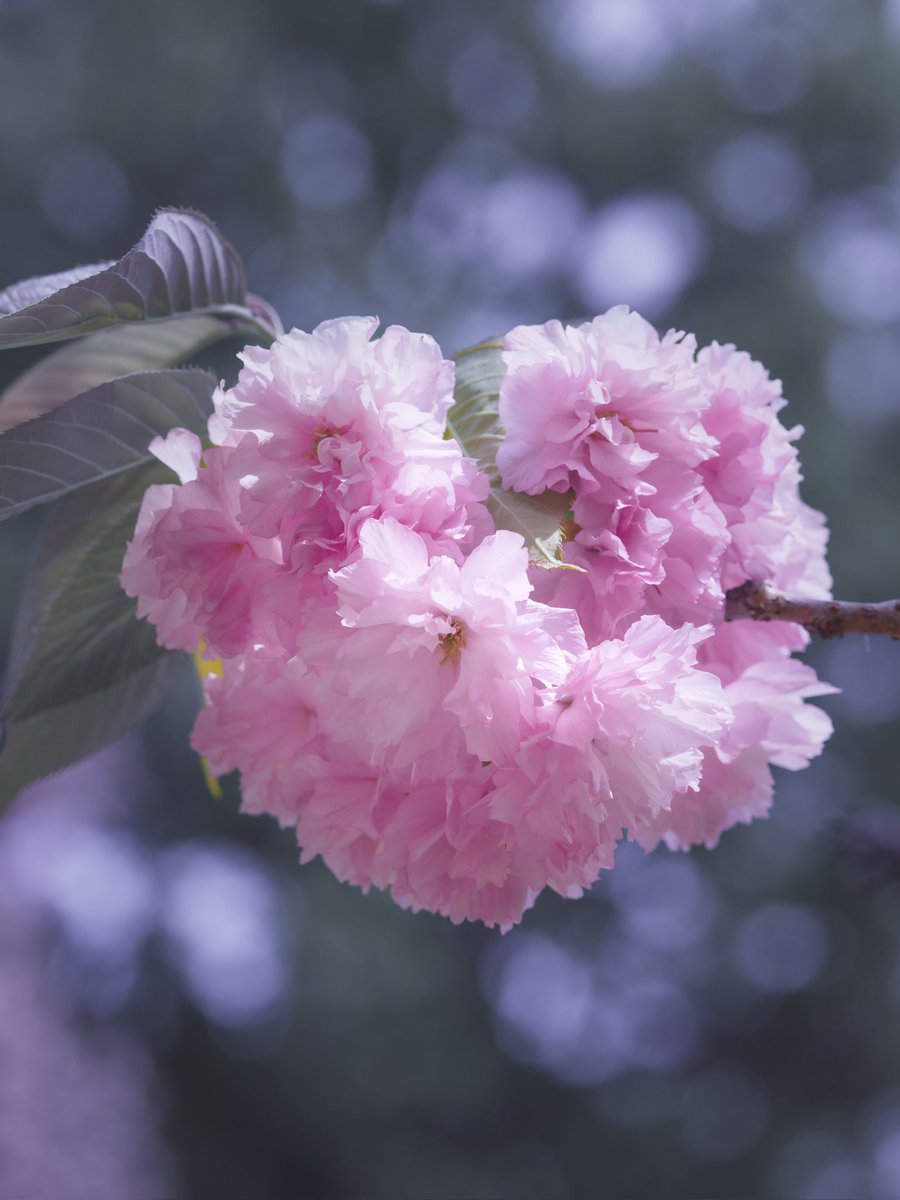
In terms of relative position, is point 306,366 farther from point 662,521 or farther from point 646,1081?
point 646,1081

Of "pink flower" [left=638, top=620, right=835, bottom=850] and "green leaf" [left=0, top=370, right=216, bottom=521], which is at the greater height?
"green leaf" [left=0, top=370, right=216, bottom=521]

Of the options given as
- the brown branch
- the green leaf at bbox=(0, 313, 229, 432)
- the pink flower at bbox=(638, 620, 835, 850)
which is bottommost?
the pink flower at bbox=(638, 620, 835, 850)

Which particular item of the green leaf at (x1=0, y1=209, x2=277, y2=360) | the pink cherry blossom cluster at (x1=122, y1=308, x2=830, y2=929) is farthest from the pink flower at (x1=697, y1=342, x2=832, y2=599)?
the green leaf at (x1=0, y1=209, x2=277, y2=360)

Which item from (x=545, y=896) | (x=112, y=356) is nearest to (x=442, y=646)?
(x=112, y=356)

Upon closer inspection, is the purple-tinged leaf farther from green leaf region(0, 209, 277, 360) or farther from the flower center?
the flower center

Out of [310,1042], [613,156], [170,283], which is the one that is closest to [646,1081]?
[310,1042]

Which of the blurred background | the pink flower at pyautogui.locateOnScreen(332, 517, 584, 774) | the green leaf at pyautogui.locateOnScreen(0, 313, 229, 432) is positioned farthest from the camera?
the blurred background

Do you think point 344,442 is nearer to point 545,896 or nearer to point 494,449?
point 494,449
